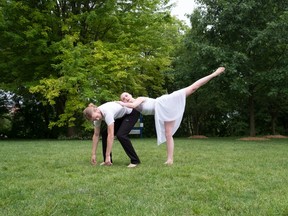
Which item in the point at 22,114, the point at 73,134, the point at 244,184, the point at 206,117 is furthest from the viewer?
the point at 206,117

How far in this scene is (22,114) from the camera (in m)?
24.3

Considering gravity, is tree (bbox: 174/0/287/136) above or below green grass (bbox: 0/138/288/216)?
above

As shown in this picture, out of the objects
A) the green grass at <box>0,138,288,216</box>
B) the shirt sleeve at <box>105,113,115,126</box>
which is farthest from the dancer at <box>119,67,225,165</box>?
the green grass at <box>0,138,288,216</box>

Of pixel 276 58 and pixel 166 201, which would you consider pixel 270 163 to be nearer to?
pixel 166 201

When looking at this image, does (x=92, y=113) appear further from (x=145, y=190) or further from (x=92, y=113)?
(x=145, y=190)

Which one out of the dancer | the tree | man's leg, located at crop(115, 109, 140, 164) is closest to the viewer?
man's leg, located at crop(115, 109, 140, 164)


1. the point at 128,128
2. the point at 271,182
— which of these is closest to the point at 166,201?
the point at 271,182

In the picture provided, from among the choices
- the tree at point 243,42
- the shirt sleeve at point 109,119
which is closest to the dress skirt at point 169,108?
the shirt sleeve at point 109,119

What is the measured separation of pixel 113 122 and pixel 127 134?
0.41 meters

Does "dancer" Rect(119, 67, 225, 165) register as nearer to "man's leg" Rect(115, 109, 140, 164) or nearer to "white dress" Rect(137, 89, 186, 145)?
"white dress" Rect(137, 89, 186, 145)

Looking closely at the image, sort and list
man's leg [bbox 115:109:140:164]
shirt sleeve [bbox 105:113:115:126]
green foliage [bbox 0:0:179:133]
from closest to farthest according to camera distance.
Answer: shirt sleeve [bbox 105:113:115:126] → man's leg [bbox 115:109:140:164] → green foliage [bbox 0:0:179:133]

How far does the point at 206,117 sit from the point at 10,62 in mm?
13049

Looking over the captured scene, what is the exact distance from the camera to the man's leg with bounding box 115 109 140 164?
700 centimetres

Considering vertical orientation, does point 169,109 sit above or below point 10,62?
below
